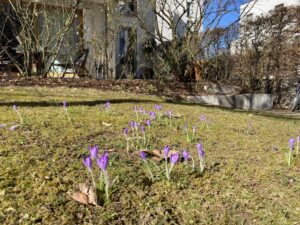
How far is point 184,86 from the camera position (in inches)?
463

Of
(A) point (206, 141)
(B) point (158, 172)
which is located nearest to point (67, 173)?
(B) point (158, 172)

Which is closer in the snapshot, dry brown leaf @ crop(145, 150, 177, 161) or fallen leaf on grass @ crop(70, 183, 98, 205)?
fallen leaf on grass @ crop(70, 183, 98, 205)

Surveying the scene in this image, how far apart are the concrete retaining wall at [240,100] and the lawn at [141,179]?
7.31 meters

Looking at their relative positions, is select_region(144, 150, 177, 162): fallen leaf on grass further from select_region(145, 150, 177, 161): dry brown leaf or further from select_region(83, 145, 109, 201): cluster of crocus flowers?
select_region(83, 145, 109, 201): cluster of crocus flowers

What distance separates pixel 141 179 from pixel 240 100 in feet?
32.5

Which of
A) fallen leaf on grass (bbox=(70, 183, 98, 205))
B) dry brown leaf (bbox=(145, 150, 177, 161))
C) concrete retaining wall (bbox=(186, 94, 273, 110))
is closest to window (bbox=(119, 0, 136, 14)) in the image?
concrete retaining wall (bbox=(186, 94, 273, 110))

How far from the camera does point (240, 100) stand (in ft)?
38.9

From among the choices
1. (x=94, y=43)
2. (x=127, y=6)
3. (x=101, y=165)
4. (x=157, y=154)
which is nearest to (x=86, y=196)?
(x=101, y=165)

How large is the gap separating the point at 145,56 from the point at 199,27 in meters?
3.04

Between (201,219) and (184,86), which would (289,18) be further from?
(201,219)

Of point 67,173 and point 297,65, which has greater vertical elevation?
point 297,65

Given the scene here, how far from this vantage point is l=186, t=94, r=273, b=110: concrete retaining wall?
10913mm

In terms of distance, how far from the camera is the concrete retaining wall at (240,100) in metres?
10.9

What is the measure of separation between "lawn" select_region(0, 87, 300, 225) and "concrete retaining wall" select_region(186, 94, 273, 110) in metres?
7.31
